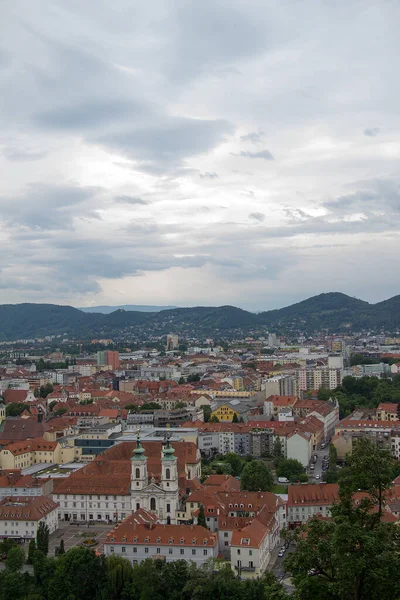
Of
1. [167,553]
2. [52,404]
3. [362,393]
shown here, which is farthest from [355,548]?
[362,393]

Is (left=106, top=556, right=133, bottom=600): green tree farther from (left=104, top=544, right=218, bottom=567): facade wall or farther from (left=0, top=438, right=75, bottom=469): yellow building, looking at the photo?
(left=0, top=438, right=75, bottom=469): yellow building

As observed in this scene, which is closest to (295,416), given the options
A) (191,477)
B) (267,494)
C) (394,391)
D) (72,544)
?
(394,391)

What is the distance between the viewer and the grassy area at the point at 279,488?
56.5 metres

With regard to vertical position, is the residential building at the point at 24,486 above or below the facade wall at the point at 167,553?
above

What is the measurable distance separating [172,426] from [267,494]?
3575 cm

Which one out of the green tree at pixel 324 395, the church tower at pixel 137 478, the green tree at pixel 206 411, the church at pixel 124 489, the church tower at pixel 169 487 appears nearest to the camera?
the church tower at pixel 169 487

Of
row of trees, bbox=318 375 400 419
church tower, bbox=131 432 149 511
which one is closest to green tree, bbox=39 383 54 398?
row of trees, bbox=318 375 400 419

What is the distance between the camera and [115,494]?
4962 centimetres

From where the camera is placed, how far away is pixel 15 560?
38.3 m

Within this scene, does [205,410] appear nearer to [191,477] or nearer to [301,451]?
[301,451]

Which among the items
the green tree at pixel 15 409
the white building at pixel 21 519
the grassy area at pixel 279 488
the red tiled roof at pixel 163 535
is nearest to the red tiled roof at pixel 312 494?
the grassy area at pixel 279 488

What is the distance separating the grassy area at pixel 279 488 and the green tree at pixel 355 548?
38.2 meters

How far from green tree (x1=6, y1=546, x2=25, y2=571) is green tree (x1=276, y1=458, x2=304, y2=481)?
27.4m

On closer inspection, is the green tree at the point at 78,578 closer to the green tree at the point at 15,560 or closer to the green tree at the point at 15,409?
the green tree at the point at 15,560
